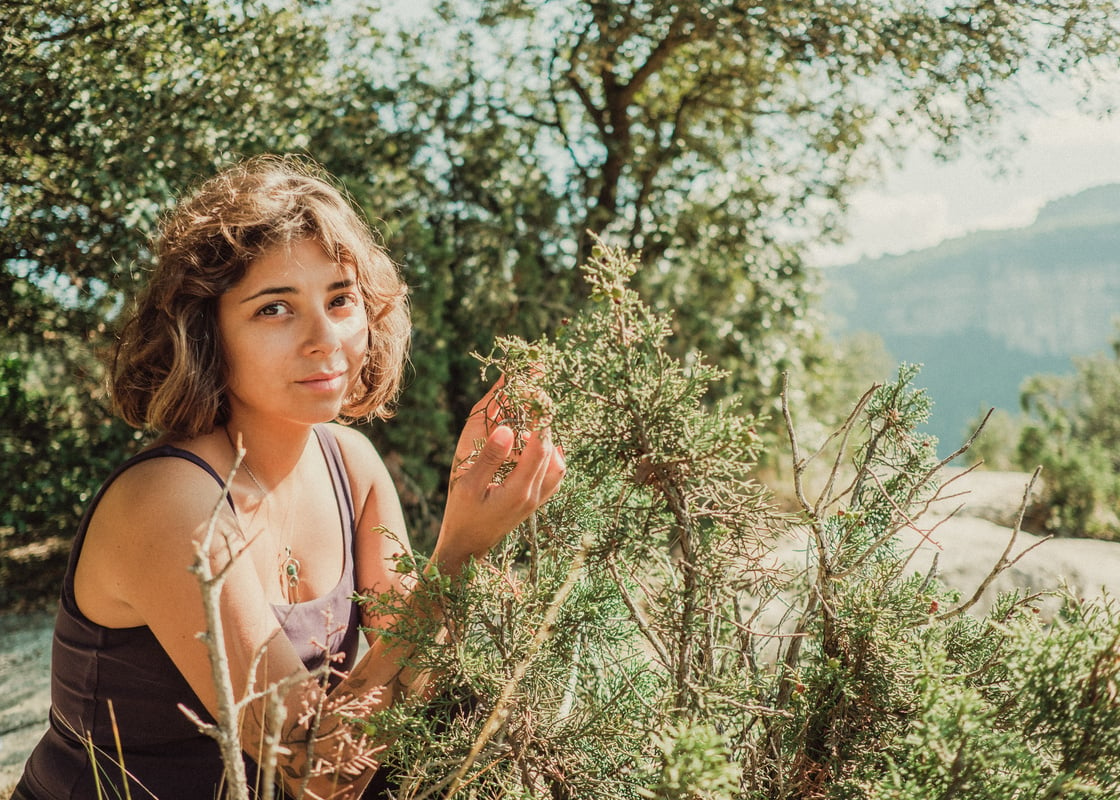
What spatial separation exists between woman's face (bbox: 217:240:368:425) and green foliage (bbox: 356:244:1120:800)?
68 cm

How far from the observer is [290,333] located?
1844 mm

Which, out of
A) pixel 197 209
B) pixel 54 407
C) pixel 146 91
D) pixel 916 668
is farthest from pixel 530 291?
pixel 916 668

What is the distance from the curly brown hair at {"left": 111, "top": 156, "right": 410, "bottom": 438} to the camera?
1876 millimetres

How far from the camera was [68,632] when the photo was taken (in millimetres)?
1906

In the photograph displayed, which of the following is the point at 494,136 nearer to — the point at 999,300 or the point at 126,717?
the point at 126,717

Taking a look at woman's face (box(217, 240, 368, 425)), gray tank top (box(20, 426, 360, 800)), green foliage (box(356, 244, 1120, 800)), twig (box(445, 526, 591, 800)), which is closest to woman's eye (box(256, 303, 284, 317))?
woman's face (box(217, 240, 368, 425))

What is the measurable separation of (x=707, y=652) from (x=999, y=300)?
5487 inches

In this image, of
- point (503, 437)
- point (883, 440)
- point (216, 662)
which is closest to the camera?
point (216, 662)

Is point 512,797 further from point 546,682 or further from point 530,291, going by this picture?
point 530,291

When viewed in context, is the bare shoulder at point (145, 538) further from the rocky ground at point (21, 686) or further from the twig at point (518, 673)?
the rocky ground at point (21, 686)

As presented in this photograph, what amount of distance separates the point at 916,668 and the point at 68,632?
188 centimetres

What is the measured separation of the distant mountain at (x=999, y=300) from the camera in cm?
10699

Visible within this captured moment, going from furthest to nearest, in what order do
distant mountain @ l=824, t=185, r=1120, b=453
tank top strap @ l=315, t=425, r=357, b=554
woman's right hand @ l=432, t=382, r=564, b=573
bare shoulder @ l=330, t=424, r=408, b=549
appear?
distant mountain @ l=824, t=185, r=1120, b=453 → bare shoulder @ l=330, t=424, r=408, b=549 → tank top strap @ l=315, t=425, r=357, b=554 → woman's right hand @ l=432, t=382, r=564, b=573

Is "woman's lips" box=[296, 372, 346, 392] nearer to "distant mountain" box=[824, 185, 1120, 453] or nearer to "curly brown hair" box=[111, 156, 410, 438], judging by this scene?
"curly brown hair" box=[111, 156, 410, 438]
